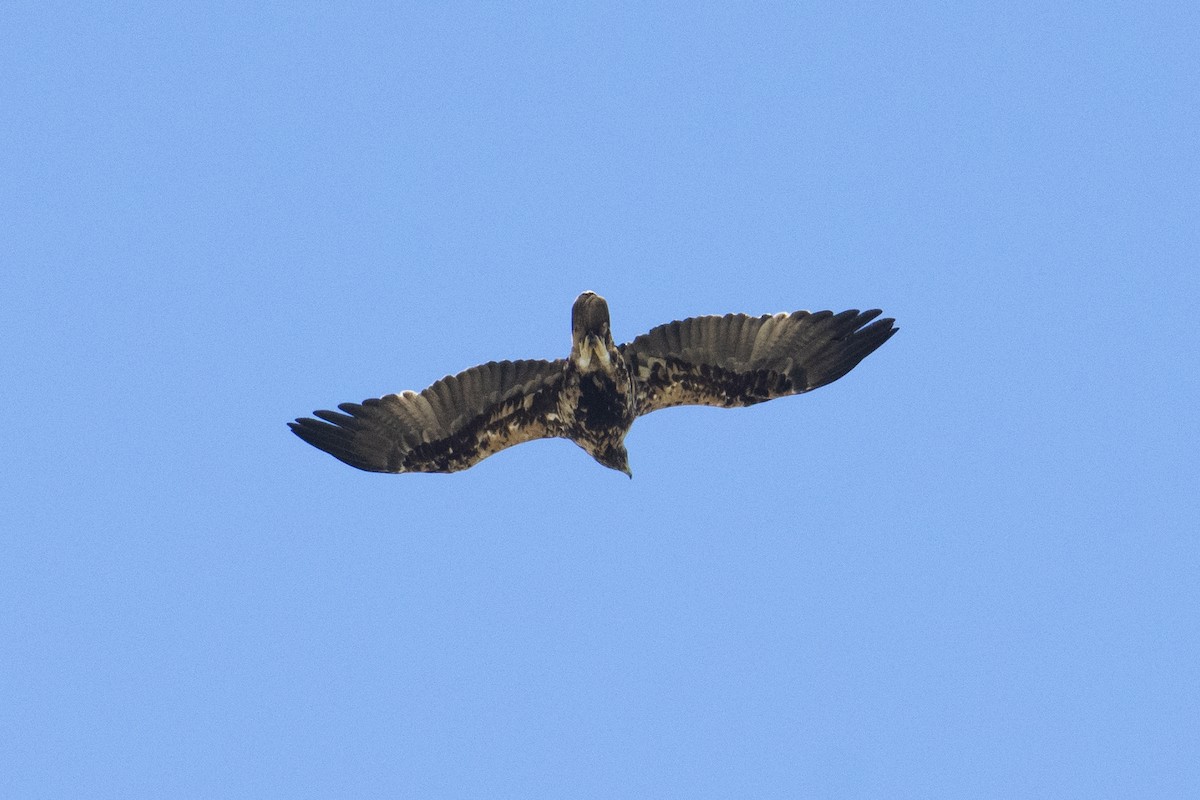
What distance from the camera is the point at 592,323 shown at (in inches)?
657

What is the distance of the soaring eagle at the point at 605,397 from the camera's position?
1720 cm

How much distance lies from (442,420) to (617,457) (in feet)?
5.91

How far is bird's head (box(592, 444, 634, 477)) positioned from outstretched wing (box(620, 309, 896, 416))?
0.66 meters

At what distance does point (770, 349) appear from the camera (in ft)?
56.7

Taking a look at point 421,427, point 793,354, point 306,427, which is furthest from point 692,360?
point 306,427

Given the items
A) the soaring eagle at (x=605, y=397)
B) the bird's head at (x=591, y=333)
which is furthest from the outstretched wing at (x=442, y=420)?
the bird's head at (x=591, y=333)

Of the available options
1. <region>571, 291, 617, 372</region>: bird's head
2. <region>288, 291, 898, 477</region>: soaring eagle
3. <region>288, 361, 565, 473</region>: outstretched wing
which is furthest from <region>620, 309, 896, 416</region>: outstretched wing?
<region>288, 361, 565, 473</region>: outstretched wing

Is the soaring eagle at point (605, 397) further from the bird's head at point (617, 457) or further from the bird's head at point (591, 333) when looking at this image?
the bird's head at point (591, 333)

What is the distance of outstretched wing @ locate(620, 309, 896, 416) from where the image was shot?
17.2 m

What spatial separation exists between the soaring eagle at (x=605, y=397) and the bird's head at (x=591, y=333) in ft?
0.85

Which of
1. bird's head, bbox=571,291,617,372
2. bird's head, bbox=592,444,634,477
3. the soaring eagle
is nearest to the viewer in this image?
bird's head, bbox=571,291,617,372

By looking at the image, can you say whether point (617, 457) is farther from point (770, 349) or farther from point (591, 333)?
point (770, 349)

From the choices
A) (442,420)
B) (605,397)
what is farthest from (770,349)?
(442,420)

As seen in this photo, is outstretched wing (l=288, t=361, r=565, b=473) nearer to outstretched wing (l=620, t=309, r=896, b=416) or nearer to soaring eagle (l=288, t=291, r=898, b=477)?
soaring eagle (l=288, t=291, r=898, b=477)
